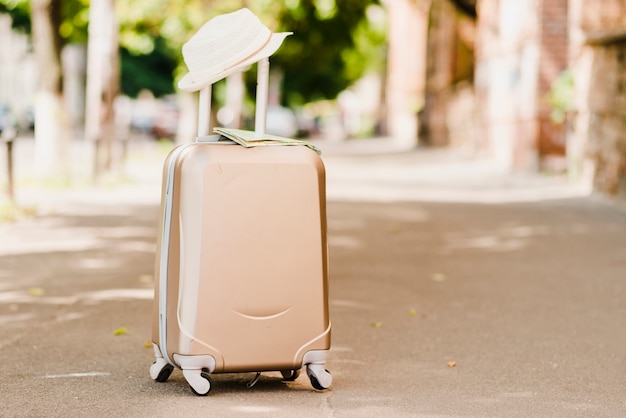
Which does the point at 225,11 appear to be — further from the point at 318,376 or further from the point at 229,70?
the point at 318,376

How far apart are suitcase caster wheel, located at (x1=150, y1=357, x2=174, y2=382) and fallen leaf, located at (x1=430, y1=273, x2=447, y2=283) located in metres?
4.35

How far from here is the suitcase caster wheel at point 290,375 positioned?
18.5ft

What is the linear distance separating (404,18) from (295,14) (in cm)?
2782

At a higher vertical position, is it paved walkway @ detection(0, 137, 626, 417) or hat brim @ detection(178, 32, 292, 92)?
hat brim @ detection(178, 32, 292, 92)

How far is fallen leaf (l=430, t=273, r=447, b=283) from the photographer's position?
967cm

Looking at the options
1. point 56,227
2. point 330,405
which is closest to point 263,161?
point 330,405

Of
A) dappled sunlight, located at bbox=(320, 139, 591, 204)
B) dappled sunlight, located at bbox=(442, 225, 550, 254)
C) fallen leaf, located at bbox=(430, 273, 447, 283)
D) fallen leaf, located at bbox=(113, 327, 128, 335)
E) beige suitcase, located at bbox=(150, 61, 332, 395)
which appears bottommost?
dappled sunlight, located at bbox=(320, 139, 591, 204)

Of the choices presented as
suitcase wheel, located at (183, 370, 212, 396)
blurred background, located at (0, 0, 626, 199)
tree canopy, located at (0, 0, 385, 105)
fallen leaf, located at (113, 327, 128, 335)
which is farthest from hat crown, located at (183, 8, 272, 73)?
tree canopy, located at (0, 0, 385, 105)

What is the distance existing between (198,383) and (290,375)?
570 millimetres

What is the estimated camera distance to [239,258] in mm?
5230

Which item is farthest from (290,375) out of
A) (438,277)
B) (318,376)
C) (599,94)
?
(599,94)

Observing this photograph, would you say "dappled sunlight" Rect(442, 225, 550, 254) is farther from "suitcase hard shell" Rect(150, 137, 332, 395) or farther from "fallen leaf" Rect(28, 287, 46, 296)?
"suitcase hard shell" Rect(150, 137, 332, 395)

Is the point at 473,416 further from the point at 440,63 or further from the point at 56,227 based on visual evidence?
the point at 440,63

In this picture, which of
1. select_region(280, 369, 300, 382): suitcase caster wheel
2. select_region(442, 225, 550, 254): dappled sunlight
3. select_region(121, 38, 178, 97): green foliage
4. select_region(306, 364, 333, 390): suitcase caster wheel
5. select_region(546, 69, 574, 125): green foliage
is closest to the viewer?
select_region(306, 364, 333, 390): suitcase caster wheel
